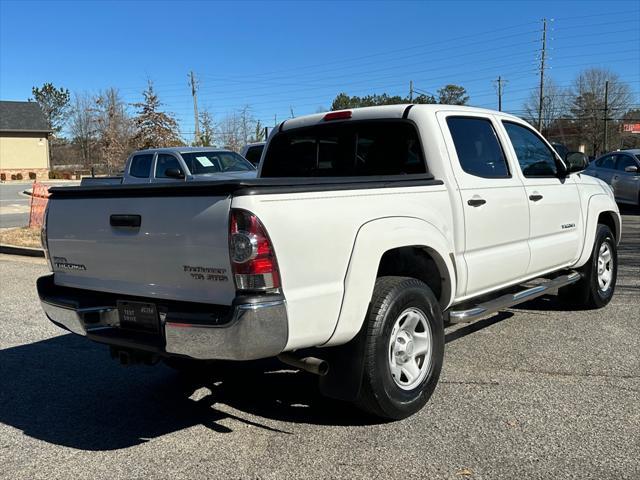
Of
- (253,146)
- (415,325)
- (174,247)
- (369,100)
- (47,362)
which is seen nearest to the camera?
(174,247)

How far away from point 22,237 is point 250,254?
38.0 feet

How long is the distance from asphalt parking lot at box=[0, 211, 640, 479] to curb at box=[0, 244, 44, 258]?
20.0 feet

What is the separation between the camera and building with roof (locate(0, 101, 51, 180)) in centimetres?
5631

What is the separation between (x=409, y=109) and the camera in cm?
464

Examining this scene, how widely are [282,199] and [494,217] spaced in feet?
7.28

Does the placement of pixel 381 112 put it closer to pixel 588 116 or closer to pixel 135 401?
pixel 135 401

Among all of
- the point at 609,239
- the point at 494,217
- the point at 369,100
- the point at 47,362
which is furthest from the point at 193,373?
the point at 369,100

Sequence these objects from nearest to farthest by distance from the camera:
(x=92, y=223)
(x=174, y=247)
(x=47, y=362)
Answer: (x=174, y=247)
(x=92, y=223)
(x=47, y=362)

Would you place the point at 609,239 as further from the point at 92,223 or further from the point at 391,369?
the point at 92,223

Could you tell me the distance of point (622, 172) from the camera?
16.4m

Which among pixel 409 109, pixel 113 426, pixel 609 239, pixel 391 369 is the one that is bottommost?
pixel 113 426

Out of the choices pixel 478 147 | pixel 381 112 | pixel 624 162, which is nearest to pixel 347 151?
pixel 381 112

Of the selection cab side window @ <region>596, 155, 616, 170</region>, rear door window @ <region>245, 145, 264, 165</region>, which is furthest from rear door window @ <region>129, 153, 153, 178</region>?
cab side window @ <region>596, 155, 616, 170</region>

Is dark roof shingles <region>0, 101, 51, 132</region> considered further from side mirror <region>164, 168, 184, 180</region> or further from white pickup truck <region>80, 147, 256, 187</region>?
side mirror <region>164, 168, 184, 180</region>
